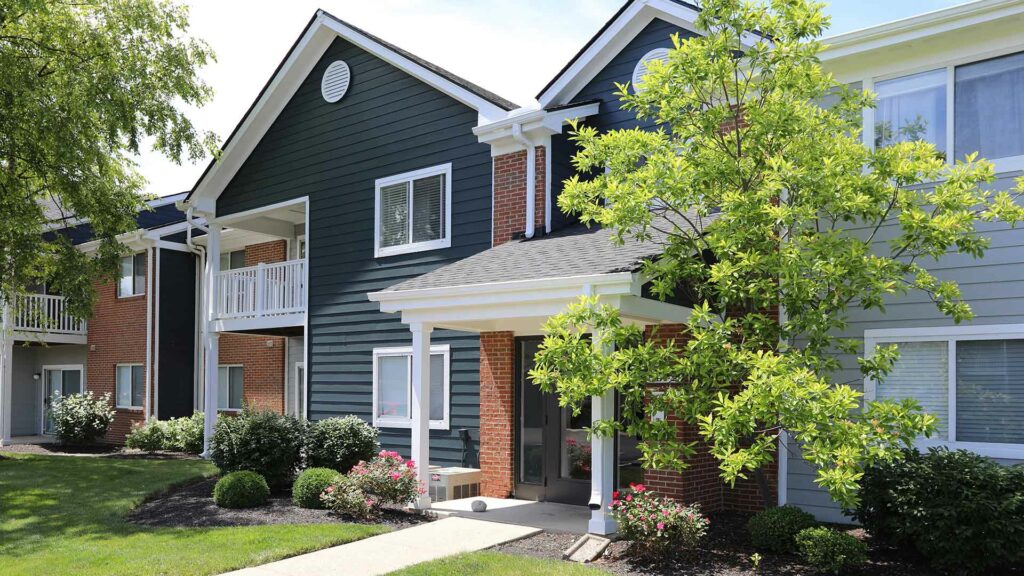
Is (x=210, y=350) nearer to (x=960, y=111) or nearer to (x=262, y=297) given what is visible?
(x=262, y=297)

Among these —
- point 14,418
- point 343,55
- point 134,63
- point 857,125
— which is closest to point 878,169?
point 857,125

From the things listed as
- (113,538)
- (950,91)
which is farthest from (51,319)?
(950,91)

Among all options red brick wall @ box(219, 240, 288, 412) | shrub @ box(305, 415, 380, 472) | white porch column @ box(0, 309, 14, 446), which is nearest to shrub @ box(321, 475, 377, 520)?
shrub @ box(305, 415, 380, 472)

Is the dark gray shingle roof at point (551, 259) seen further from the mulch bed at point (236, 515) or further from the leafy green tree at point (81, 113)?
the leafy green tree at point (81, 113)

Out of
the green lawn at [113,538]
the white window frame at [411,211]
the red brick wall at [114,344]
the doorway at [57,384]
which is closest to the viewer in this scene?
the green lawn at [113,538]

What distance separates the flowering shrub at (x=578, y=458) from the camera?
1195cm

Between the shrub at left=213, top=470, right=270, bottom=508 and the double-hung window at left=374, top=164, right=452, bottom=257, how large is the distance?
4.80 m

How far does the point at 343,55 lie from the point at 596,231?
7.11 m

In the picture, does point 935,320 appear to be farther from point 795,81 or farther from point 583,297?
point 583,297

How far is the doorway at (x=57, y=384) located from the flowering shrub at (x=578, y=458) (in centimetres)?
1986

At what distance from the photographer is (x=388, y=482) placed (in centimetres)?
1106

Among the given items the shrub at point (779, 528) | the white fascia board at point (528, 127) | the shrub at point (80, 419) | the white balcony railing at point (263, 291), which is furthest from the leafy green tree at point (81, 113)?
the shrub at point (779, 528)

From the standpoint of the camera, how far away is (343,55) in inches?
640

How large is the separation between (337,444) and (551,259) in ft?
15.6
